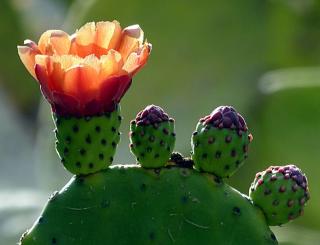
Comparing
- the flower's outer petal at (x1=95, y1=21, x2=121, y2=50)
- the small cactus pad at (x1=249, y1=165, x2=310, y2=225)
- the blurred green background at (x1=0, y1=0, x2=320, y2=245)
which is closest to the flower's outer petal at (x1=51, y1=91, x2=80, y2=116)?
the flower's outer petal at (x1=95, y1=21, x2=121, y2=50)

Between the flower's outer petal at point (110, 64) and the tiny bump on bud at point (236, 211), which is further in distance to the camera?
the tiny bump on bud at point (236, 211)

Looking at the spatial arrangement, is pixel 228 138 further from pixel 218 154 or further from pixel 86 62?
pixel 86 62

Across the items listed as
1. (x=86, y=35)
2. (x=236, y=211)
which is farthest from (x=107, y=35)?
(x=236, y=211)

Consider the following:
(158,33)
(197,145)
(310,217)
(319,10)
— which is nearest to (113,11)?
(158,33)

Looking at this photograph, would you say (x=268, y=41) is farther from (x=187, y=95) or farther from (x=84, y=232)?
(x=84, y=232)

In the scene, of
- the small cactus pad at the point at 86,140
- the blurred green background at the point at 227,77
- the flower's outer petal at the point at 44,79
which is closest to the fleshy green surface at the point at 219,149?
the small cactus pad at the point at 86,140

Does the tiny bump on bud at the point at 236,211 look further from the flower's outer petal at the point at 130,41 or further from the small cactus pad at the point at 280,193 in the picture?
the flower's outer petal at the point at 130,41
